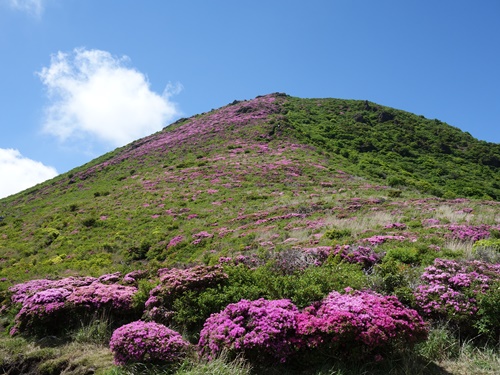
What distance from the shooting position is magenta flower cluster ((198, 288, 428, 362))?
21.5ft

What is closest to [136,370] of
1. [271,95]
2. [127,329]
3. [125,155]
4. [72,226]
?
[127,329]

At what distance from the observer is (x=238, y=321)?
24.8 feet

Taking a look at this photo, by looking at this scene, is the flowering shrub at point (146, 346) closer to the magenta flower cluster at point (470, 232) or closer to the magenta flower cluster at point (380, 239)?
the magenta flower cluster at point (380, 239)

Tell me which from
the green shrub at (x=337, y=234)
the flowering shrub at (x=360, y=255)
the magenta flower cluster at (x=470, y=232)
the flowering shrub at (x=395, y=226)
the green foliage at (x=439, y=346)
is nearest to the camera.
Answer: the green foliage at (x=439, y=346)

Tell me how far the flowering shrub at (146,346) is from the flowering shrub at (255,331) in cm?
60

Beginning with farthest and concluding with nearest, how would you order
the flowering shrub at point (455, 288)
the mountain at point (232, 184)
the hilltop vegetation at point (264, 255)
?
the mountain at point (232, 184), the flowering shrub at point (455, 288), the hilltop vegetation at point (264, 255)

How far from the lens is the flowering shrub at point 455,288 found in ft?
25.0

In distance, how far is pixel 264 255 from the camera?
44.2 ft

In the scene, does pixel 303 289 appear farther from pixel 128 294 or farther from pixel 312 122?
pixel 312 122

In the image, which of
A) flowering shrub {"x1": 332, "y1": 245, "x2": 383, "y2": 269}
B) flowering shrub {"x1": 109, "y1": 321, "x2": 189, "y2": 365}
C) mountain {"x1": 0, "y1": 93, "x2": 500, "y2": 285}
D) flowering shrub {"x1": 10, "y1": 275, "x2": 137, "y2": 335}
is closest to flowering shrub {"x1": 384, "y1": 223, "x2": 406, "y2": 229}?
mountain {"x1": 0, "y1": 93, "x2": 500, "y2": 285}

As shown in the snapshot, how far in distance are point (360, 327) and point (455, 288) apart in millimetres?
3357

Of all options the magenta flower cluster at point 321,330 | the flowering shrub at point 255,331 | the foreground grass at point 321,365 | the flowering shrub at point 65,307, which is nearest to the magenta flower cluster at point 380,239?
the magenta flower cluster at point 321,330

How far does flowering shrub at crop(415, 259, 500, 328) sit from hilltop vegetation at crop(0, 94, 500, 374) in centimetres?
4

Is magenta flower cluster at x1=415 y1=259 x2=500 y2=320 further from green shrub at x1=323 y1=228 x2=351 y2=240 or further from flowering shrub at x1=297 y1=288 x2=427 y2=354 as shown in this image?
green shrub at x1=323 y1=228 x2=351 y2=240
